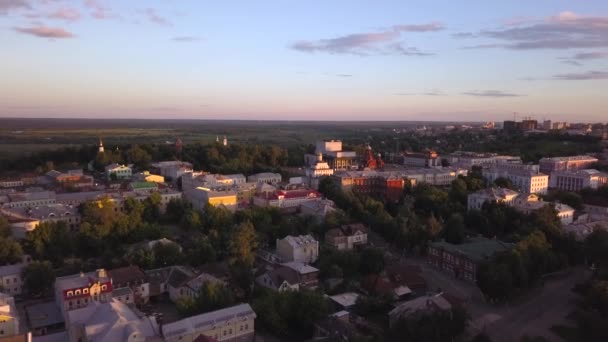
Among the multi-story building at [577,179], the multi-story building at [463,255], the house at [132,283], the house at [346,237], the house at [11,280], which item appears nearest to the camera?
the house at [132,283]

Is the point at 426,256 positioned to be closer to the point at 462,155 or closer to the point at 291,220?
the point at 291,220

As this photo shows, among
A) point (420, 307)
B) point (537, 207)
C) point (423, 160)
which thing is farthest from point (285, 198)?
point (423, 160)

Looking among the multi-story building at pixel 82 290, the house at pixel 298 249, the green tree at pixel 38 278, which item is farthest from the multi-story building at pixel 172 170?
the multi-story building at pixel 82 290

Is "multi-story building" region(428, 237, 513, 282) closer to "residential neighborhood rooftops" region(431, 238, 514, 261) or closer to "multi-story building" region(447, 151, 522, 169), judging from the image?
"residential neighborhood rooftops" region(431, 238, 514, 261)

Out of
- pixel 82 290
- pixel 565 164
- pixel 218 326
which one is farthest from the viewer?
pixel 565 164

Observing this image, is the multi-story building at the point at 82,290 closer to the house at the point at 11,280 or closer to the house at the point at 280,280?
the house at the point at 11,280

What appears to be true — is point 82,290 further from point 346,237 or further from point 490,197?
point 490,197
